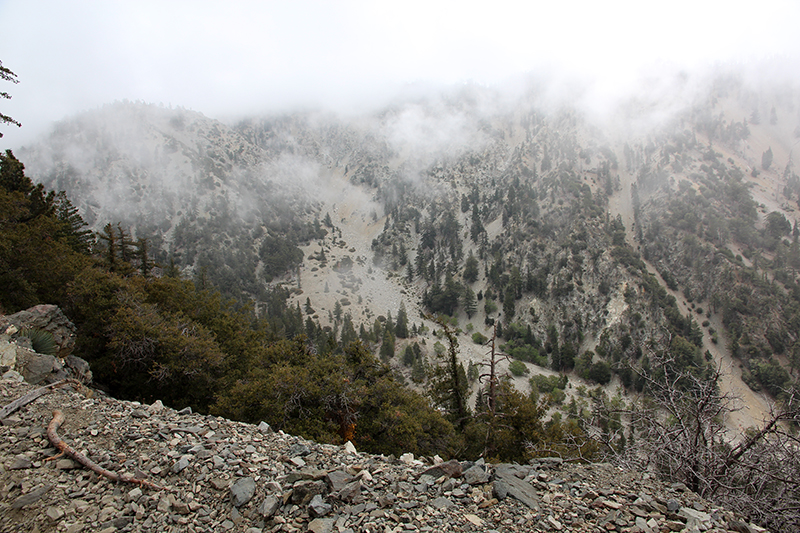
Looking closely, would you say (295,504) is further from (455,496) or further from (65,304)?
(65,304)

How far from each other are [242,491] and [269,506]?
793 mm

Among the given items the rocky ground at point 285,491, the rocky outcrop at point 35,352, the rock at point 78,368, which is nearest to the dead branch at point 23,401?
the rocky ground at point 285,491

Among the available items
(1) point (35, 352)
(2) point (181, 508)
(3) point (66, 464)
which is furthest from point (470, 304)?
(3) point (66, 464)

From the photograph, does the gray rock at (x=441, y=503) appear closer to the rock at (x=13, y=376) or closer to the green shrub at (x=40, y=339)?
the rock at (x=13, y=376)

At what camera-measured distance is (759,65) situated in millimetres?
176125

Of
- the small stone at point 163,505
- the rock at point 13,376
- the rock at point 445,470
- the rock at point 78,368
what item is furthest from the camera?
the rock at point 78,368

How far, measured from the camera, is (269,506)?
571 centimetres

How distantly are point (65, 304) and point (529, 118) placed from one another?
207m

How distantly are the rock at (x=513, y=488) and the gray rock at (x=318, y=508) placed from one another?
121 inches

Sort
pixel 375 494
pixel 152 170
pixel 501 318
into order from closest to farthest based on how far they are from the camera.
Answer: pixel 375 494 → pixel 501 318 → pixel 152 170

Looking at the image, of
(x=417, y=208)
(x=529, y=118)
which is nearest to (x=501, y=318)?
(x=417, y=208)

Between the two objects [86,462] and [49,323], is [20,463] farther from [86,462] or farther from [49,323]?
[49,323]

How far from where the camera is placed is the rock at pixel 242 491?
5.98m

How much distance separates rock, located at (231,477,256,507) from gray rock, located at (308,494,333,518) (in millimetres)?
1235
